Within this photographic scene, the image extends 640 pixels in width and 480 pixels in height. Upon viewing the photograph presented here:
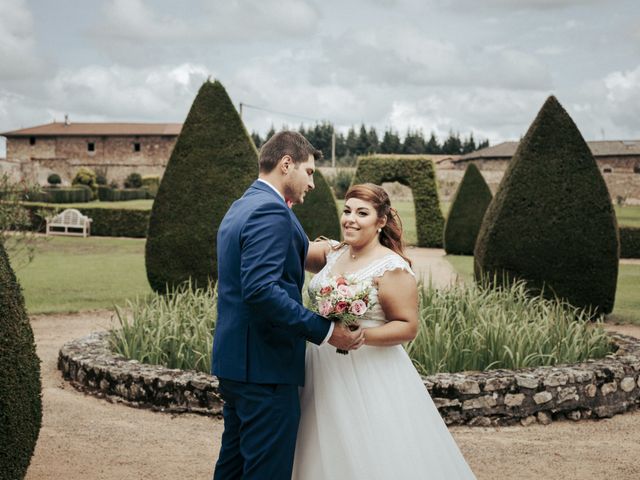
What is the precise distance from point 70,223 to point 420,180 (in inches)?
491

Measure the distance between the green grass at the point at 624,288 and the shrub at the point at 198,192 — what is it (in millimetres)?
4382

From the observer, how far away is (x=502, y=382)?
509cm

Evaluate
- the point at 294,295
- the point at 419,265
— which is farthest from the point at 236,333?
the point at 419,265

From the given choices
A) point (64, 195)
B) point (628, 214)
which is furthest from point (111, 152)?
point (628, 214)

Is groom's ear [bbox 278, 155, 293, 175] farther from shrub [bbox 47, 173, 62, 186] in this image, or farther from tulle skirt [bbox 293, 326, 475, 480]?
shrub [bbox 47, 173, 62, 186]

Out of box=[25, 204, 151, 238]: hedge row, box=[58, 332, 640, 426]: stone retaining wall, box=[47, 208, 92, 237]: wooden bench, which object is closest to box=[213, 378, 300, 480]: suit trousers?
box=[58, 332, 640, 426]: stone retaining wall

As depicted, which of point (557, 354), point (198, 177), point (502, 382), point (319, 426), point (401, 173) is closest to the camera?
point (319, 426)

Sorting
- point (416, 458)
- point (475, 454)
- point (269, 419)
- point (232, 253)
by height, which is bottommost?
point (475, 454)

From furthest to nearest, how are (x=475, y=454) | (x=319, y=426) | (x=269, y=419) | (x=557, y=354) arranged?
(x=557, y=354) → (x=475, y=454) → (x=319, y=426) → (x=269, y=419)

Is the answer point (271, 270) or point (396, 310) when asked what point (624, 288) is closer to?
point (396, 310)

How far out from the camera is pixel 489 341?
568 cm

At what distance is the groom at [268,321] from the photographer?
7.73 feet

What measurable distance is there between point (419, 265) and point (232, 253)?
13.6 meters

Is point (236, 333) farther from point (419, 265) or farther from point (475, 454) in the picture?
point (419, 265)
